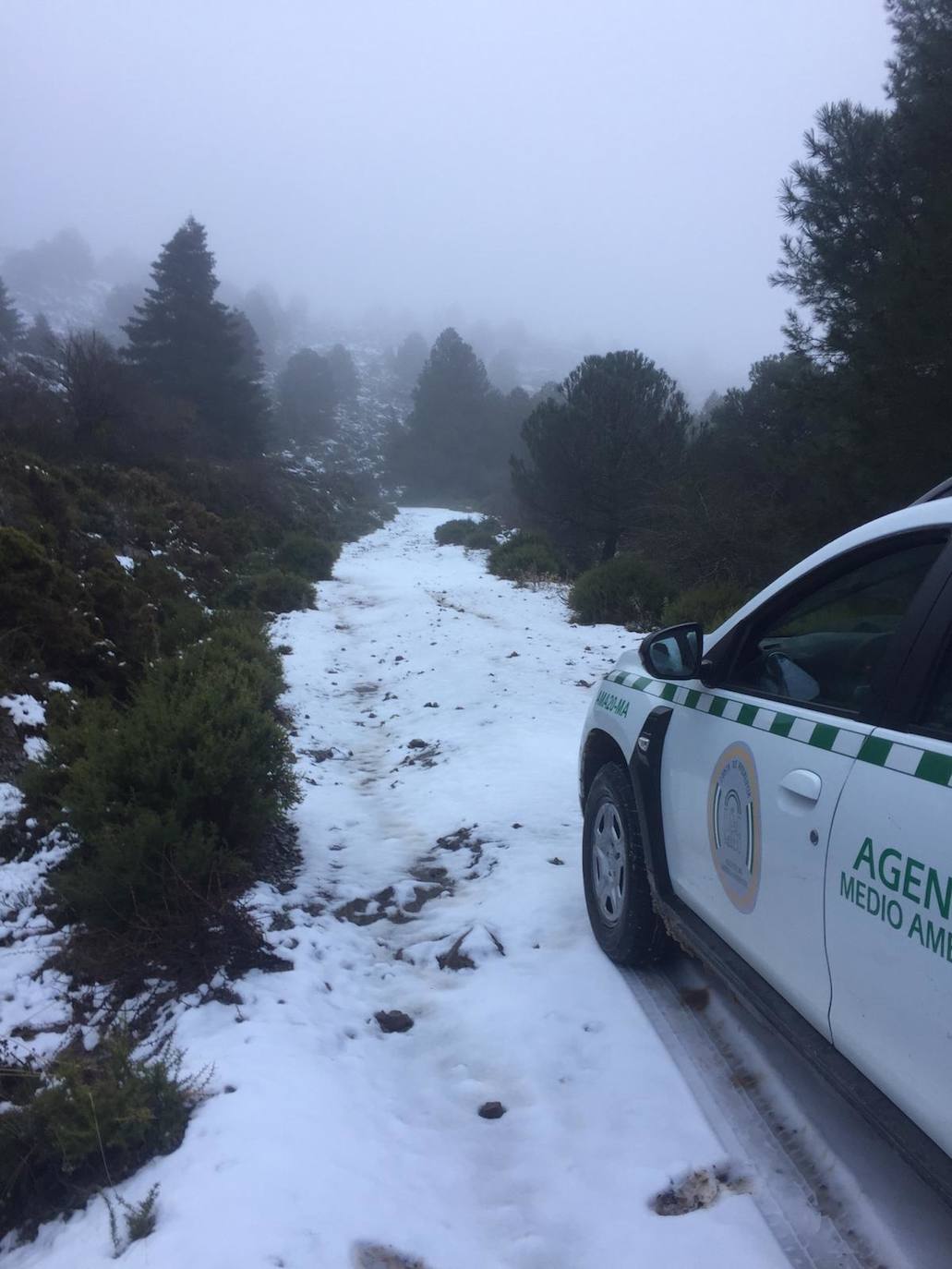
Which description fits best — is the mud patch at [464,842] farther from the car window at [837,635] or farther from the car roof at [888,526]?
the car roof at [888,526]

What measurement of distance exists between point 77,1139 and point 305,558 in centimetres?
1754

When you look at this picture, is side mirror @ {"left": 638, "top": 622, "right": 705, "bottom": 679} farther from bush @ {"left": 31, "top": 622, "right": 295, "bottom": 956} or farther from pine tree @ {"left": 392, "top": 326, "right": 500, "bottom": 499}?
pine tree @ {"left": 392, "top": 326, "right": 500, "bottom": 499}

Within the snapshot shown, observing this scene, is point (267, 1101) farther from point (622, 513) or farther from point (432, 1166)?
point (622, 513)

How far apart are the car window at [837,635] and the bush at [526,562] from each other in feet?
55.0

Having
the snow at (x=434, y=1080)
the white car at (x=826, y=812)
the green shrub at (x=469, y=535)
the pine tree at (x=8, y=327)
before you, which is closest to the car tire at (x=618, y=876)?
the white car at (x=826, y=812)

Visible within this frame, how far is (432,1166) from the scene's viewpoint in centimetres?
267

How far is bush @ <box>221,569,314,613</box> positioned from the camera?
14.1m

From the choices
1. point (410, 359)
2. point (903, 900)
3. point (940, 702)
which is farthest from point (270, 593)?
point (410, 359)

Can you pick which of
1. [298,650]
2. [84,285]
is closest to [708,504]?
[298,650]

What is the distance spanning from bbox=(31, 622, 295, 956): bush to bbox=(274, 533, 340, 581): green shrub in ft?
44.7

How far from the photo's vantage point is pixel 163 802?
167 inches

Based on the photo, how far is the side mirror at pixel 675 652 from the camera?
3.02m

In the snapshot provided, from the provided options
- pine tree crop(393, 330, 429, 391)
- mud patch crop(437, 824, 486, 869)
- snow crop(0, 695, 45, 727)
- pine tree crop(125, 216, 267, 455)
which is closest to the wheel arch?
mud patch crop(437, 824, 486, 869)

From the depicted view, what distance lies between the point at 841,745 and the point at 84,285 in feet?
459
